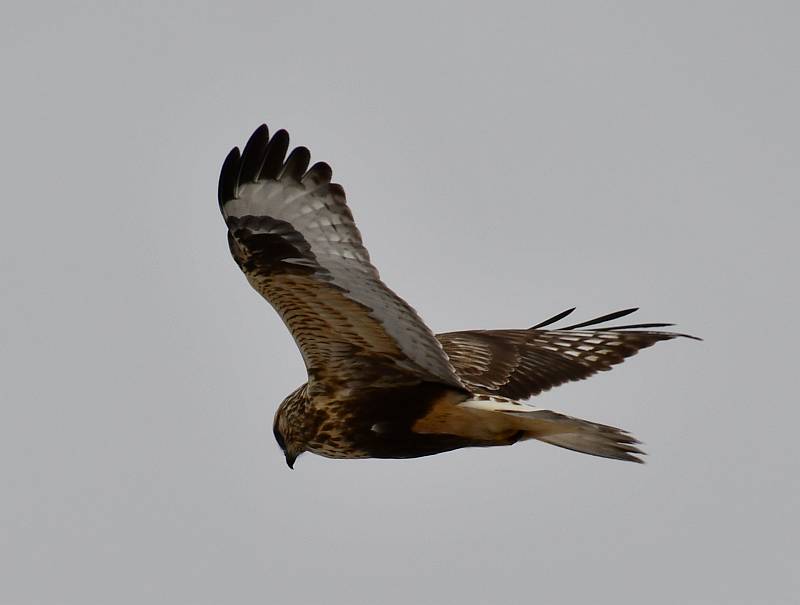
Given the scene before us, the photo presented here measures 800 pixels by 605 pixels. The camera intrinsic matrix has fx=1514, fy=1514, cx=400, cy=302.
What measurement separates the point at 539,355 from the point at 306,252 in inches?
89.1

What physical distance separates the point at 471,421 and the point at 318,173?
1425 mm

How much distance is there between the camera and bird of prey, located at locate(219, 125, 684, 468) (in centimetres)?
684

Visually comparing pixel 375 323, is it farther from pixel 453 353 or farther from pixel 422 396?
pixel 453 353

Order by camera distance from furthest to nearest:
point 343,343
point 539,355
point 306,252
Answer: point 539,355 < point 343,343 < point 306,252

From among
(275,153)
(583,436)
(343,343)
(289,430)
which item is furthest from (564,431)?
(275,153)

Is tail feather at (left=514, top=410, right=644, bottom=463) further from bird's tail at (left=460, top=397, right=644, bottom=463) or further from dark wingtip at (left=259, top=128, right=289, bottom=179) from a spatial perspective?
dark wingtip at (left=259, top=128, right=289, bottom=179)

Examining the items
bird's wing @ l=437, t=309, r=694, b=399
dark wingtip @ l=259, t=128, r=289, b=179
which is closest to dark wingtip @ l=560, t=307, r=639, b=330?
bird's wing @ l=437, t=309, r=694, b=399

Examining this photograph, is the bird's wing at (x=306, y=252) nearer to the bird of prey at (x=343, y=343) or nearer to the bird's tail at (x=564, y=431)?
the bird of prey at (x=343, y=343)

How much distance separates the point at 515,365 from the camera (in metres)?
8.55

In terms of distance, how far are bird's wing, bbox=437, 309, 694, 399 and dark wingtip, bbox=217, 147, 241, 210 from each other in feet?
6.27

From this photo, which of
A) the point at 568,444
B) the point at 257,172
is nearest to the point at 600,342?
the point at 568,444

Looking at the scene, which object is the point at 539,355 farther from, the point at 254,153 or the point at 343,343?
the point at 254,153

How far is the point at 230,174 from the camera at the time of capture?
272 inches

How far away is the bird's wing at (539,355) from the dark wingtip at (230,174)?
6.27 ft
